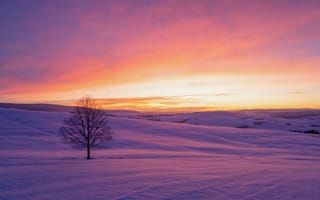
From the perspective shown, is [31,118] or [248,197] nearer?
[248,197]

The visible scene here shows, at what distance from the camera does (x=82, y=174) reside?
50.2ft

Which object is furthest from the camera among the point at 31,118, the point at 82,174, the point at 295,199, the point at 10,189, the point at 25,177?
the point at 31,118

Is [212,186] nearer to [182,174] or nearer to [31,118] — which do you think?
[182,174]

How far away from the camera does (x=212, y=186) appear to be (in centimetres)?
1242

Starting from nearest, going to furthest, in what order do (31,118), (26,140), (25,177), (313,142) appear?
(25,177) < (26,140) < (313,142) < (31,118)

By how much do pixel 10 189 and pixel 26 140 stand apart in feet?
77.8

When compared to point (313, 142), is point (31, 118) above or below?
above

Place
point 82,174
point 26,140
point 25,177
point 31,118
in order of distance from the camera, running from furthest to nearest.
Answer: point 31,118 → point 26,140 → point 82,174 → point 25,177

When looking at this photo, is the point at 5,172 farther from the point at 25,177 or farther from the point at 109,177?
the point at 109,177

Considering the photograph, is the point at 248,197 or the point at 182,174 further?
the point at 182,174

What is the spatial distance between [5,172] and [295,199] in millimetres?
13323

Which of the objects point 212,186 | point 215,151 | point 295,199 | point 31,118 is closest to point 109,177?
point 212,186

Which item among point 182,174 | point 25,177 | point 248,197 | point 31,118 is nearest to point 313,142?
point 182,174

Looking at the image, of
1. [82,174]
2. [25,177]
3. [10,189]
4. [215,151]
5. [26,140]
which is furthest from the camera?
[26,140]
